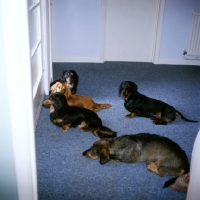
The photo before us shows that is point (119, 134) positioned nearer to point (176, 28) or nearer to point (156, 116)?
point (156, 116)

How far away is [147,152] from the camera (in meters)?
2.48

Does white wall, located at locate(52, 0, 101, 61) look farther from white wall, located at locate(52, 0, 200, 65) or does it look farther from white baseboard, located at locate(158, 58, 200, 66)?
white baseboard, located at locate(158, 58, 200, 66)

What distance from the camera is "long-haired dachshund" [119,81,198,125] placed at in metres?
3.31

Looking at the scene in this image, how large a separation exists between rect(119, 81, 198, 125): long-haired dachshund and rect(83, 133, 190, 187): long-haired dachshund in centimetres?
83

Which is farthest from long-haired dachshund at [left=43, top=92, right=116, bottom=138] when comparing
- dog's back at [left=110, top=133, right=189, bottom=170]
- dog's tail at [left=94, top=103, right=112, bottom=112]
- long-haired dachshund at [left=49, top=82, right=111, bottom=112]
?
dog's tail at [left=94, top=103, right=112, bottom=112]

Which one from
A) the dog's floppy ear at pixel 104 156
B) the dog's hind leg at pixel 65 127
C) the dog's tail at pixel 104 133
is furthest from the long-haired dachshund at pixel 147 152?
the dog's hind leg at pixel 65 127

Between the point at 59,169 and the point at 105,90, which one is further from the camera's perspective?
the point at 105,90

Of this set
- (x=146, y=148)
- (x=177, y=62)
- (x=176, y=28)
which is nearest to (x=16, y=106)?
(x=146, y=148)

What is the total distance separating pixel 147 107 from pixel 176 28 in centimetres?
257

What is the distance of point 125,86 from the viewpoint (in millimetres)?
3408

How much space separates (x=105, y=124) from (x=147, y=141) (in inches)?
33.4

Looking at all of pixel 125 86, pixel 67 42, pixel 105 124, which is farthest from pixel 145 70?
pixel 105 124

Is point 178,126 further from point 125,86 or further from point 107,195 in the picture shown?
point 107,195

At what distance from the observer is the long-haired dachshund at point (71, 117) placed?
298cm
